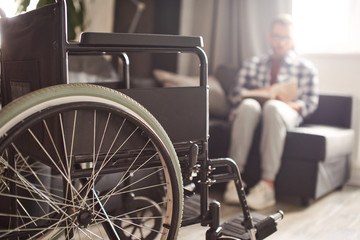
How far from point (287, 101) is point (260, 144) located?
313 mm

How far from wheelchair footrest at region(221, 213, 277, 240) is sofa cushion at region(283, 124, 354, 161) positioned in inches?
32.7

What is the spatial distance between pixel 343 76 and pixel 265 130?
34.3 inches

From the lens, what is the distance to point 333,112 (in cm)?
252

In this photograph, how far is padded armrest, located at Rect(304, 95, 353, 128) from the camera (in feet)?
8.10

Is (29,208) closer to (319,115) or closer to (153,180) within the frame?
(153,180)

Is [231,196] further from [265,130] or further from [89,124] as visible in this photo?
[89,124]

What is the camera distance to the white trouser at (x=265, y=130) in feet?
7.14

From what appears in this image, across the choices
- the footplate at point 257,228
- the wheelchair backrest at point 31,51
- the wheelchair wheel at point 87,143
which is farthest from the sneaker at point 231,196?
the wheelchair backrest at point 31,51

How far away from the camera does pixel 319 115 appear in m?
2.58

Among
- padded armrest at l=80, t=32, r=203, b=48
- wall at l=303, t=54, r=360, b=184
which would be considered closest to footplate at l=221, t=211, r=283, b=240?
padded armrest at l=80, t=32, r=203, b=48

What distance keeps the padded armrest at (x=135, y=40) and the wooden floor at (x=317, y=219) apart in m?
0.82

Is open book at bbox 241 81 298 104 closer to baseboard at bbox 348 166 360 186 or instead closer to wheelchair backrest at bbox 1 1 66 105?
baseboard at bbox 348 166 360 186

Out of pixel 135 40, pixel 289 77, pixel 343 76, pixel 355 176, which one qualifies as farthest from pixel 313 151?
pixel 135 40

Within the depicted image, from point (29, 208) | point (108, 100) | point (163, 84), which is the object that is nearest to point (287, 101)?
point (163, 84)
